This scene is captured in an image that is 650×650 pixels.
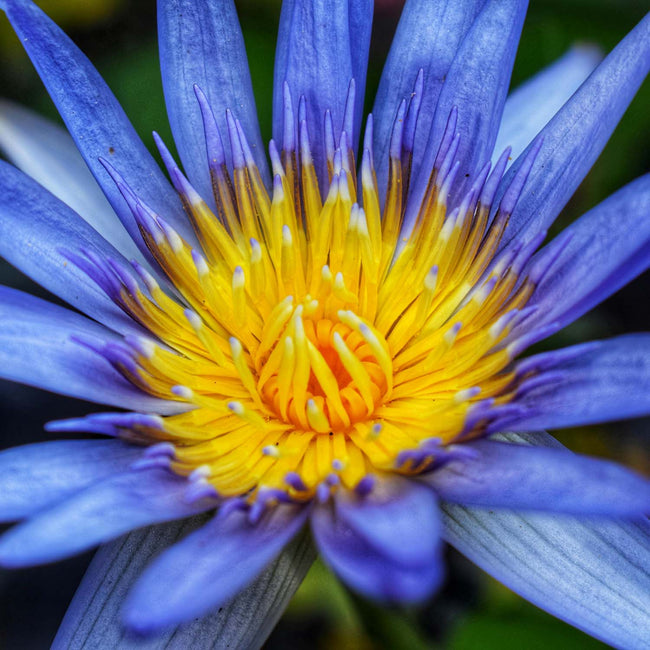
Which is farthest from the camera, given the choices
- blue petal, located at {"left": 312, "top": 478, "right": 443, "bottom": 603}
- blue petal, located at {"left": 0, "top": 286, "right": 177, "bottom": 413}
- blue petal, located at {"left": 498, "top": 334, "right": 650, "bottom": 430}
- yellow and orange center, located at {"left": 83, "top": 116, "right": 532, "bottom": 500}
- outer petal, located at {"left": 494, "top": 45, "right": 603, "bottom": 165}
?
outer petal, located at {"left": 494, "top": 45, "right": 603, "bottom": 165}

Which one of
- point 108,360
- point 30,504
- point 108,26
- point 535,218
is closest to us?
point 30,504

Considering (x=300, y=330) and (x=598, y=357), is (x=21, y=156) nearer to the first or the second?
(x=300, y=330)

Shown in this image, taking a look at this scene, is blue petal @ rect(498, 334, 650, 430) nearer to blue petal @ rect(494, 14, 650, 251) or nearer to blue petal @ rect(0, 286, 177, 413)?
blue petal @ rect(494, 14, 650, 251)

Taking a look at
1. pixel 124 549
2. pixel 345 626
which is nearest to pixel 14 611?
pixel 345 626

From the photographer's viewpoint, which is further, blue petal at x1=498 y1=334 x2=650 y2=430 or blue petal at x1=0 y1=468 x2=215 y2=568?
blue petal at x1=498 y1=334 x2=650 y2=430

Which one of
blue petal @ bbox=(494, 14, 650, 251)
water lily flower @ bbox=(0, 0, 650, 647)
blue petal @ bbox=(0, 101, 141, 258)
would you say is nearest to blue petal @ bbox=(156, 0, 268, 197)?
water lily flower @ bbox=(0, 0, 650, 647)

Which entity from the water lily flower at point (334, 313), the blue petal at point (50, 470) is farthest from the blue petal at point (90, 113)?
the blue petal at point (50, 470)

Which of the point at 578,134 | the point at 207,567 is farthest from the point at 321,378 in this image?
the point at 578,134

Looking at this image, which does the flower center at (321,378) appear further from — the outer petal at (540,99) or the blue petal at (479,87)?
the outer petal at (540,99)
